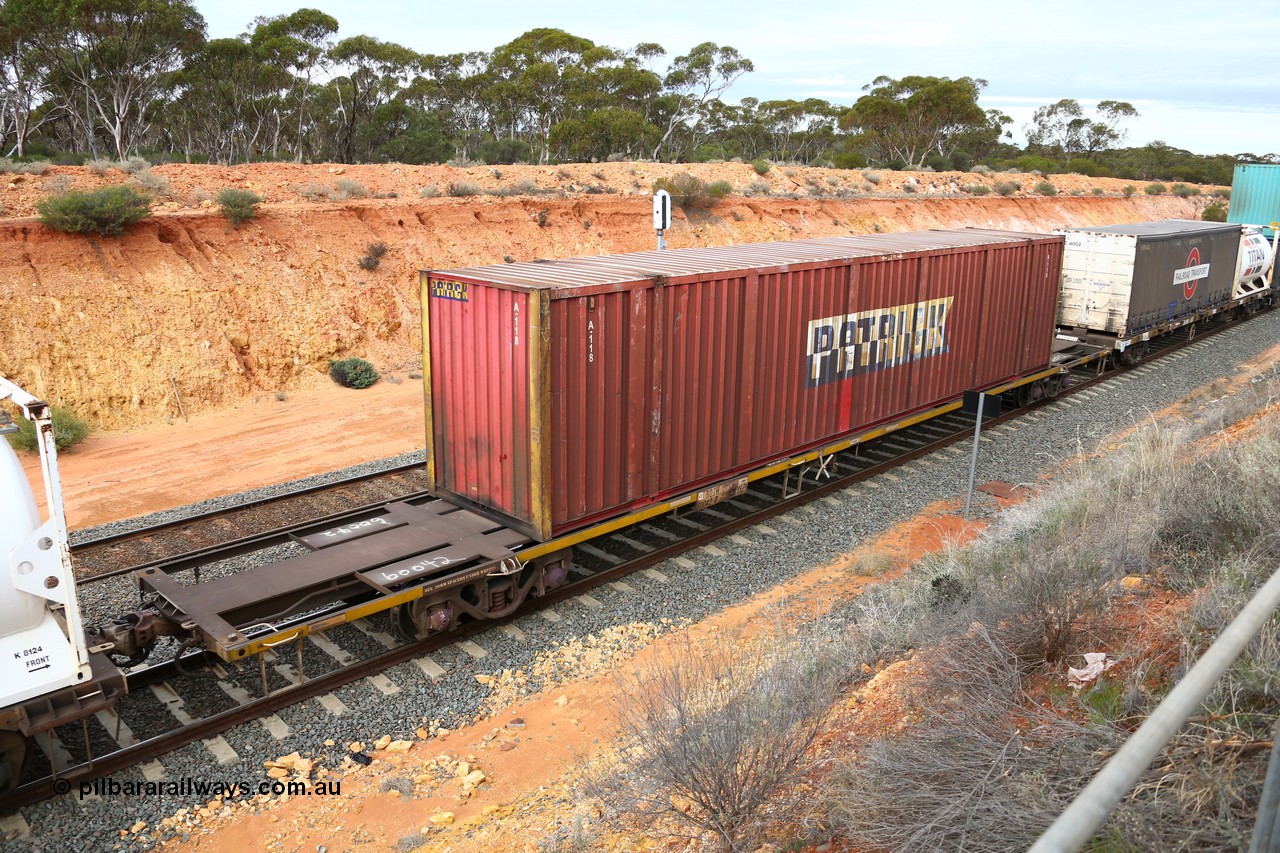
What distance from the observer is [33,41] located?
29.5 m

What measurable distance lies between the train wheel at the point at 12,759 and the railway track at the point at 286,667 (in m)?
0.09

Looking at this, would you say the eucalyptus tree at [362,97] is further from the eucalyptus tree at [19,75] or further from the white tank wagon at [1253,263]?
the white tank wagon at [1253,263]

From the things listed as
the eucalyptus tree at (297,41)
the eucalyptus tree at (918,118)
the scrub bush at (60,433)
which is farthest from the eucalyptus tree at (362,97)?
the eucalyptus tree at (918,118)

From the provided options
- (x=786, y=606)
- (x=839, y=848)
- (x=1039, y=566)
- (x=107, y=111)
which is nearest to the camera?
(x=839, y=848)

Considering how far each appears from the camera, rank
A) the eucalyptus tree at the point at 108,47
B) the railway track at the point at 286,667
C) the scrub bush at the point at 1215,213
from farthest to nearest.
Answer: the scrub bush at the point at 1215,213 < the eucalyptus tree at the point at 108,47 < the railway track at the point at 286,667

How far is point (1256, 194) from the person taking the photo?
3700cm

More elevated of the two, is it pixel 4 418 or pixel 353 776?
pixel 4 418

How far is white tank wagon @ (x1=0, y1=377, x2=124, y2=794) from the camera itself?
5.45 meters

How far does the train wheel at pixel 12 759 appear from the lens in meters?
5.78

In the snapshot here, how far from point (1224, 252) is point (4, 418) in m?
27.8

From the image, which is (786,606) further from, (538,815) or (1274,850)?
(1274,850)

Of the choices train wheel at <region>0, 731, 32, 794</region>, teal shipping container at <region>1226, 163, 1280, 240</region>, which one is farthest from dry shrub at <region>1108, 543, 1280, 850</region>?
teal shipping container at <region>1226, 163, 1280, 240</region>

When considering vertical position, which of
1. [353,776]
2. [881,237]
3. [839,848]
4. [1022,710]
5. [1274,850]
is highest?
[881,237]

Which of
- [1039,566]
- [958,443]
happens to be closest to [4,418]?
[1039,566]
